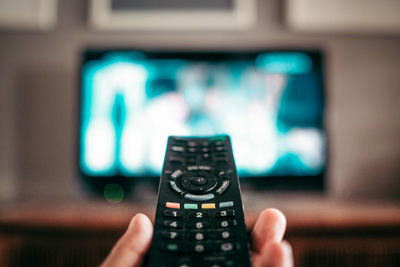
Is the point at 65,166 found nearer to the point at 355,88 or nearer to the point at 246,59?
the point at 246,59

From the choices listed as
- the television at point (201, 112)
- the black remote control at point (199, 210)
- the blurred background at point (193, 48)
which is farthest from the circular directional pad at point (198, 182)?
the blurred background at point (193, 48)

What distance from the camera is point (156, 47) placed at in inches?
47.3

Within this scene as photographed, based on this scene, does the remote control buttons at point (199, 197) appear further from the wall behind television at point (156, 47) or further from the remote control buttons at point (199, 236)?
the wall behind television at point (156, 47)

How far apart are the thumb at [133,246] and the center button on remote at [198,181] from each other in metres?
0.09

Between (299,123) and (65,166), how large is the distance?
2.79ft

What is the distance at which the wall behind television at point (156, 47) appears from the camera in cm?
122

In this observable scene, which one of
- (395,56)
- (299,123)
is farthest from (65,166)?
(395,56)

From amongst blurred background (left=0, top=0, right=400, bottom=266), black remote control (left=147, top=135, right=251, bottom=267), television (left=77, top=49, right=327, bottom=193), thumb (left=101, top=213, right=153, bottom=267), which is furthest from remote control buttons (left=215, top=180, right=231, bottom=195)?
blurred background (left=0, top=0, right=400, bottom=266)

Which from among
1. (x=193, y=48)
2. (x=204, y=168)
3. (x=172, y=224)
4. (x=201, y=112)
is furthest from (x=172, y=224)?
(x=193, y=48)

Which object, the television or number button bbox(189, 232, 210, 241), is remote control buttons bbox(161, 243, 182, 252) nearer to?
number button bbox(189, 232, 210, 241)

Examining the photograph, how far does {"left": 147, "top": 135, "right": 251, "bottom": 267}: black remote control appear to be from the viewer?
0.35 meters

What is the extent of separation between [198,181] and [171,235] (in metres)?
0.09

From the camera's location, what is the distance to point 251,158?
1076 millimetres

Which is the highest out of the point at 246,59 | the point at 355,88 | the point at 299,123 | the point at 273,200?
the point at 246,59
